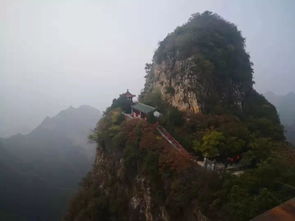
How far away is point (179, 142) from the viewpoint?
1447 cm

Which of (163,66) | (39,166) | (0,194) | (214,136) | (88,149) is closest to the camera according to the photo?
(214,136)

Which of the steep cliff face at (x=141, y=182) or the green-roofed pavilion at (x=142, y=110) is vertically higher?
the green-roofed pavilion at (x=142, y=110)

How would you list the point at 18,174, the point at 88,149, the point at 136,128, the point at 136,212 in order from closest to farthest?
1. the point at 136,212
2. the point at 136,128
3. the point at 18,174
4. the point at 88,149

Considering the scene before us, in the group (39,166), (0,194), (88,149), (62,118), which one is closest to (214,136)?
(0,194)

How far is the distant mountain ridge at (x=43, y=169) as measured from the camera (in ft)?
117

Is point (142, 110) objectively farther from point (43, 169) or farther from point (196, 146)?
point (43, 169)

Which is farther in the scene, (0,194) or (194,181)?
(0,194)

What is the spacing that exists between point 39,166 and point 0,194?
558 inches

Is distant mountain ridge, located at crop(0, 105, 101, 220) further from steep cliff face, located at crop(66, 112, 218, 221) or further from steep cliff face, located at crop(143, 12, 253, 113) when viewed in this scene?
steep cliff face, located at crop(143, 12, 253, 113)

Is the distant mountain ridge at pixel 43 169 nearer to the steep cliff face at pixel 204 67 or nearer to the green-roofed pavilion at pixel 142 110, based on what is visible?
the green-roofed pavilion at pixel 142 110

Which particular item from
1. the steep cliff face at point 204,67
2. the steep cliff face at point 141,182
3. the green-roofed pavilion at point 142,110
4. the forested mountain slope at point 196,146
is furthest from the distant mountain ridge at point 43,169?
the steep cliff face at point 204,67

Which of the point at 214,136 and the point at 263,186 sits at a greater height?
the point at 214,136

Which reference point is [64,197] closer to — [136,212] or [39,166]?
[39,166]

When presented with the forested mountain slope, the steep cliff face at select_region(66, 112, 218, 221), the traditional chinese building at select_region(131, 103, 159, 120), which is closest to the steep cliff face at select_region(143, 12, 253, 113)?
the forested mountain slope
